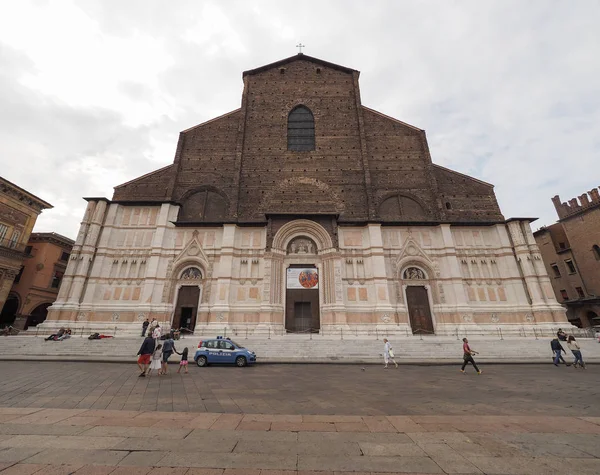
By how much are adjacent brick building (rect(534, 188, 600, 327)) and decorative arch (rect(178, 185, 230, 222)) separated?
33.6 meters

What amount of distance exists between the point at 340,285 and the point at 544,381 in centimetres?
1163

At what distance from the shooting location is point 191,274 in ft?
65.9

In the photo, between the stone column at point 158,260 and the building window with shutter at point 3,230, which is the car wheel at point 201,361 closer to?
the stone column at point 158,260

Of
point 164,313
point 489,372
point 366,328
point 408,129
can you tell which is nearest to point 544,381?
point 489,372

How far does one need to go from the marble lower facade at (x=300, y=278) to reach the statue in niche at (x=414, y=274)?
0.08m

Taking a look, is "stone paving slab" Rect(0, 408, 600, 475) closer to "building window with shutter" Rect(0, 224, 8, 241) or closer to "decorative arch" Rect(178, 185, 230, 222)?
"decorative arch" Rect(178, 185, 230, 222)

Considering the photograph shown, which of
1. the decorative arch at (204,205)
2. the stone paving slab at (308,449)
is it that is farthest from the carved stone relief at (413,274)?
the stone paving slab at (308,449)

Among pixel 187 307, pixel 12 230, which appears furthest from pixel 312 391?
pixel 12 230

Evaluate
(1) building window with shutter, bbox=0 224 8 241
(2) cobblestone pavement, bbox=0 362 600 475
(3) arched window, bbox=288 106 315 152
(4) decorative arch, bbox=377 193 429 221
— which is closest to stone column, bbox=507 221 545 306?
(4) decorative arch, bbox=377 193 429 221

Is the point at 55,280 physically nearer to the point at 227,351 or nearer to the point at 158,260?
the point at 158,260

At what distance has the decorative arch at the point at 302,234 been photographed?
801 inches

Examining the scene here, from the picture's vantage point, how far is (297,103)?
2655 centimetres

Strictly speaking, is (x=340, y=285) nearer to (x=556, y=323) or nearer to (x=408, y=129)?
(x=556, y=323)

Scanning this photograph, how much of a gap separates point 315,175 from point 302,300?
10442 mm
